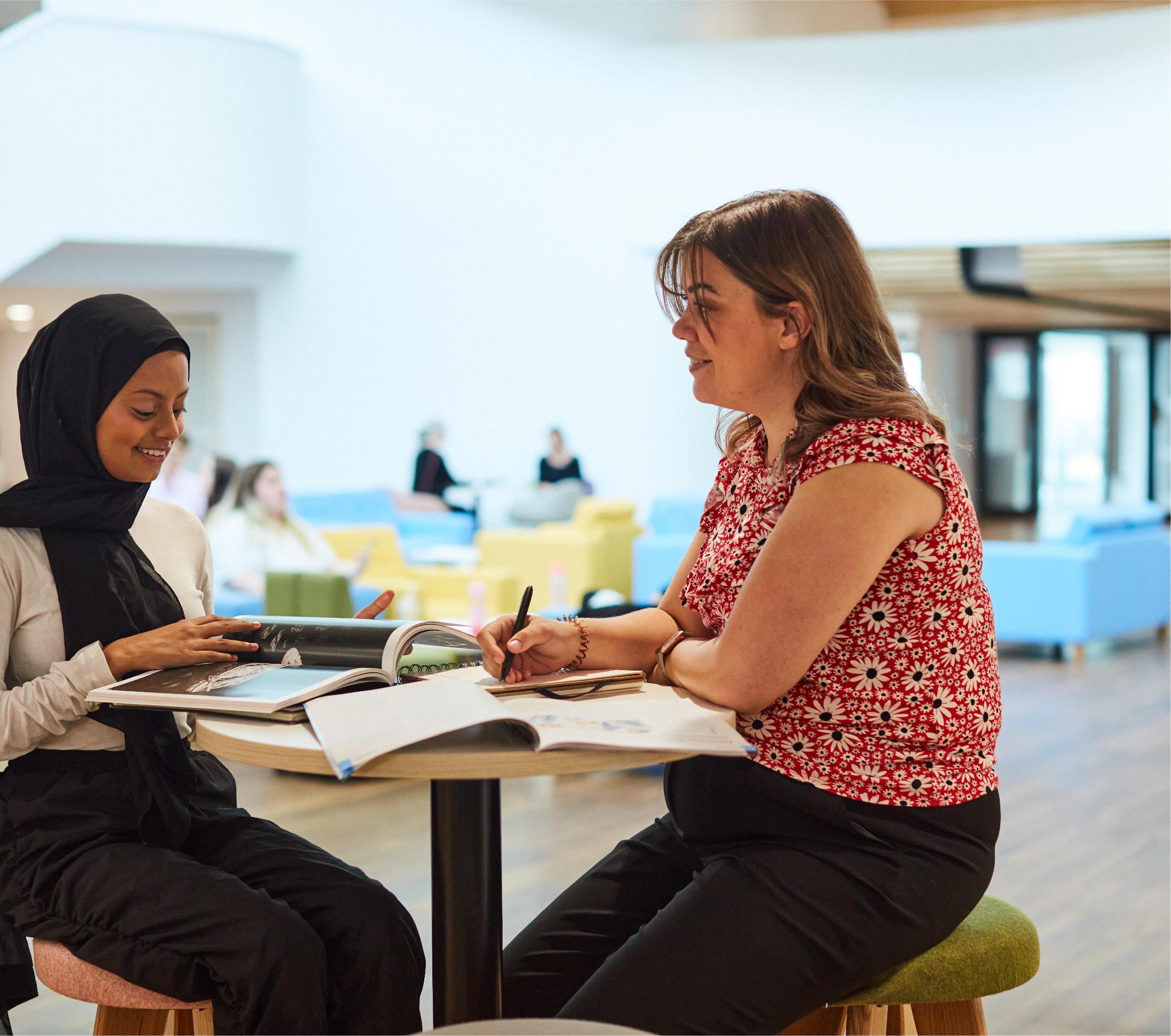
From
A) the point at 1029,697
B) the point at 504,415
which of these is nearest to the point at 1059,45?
the point at 1029,697

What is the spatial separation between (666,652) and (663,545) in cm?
663

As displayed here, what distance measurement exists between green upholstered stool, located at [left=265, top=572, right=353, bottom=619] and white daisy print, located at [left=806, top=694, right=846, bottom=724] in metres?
3.53

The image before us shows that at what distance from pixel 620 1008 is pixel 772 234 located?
3.10ft

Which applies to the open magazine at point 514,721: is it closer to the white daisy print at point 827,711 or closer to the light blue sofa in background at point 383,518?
the white daisy print at point 827,711

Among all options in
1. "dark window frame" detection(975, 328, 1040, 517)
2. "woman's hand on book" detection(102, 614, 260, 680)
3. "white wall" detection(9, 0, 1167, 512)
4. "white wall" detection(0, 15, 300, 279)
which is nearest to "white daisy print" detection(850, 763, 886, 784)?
"woman's hand on book" detection(102, 614, 260, 680)

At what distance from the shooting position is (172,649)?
1.64 meters

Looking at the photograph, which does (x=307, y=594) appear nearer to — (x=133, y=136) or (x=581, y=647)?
(x=581, y=647)

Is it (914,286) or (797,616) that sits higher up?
(914,286)

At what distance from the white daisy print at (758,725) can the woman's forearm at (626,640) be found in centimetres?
24

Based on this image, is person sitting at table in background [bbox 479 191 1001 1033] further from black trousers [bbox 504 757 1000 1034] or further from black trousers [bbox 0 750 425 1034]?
black trousers [bbox 0 750 425 1034]

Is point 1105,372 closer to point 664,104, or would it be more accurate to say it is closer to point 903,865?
point 664,104

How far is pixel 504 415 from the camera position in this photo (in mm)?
13547

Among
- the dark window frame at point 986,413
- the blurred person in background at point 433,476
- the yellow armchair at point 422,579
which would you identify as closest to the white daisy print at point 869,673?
the yellow armchair at point 422,579

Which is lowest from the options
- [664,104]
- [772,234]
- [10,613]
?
[10,613]
